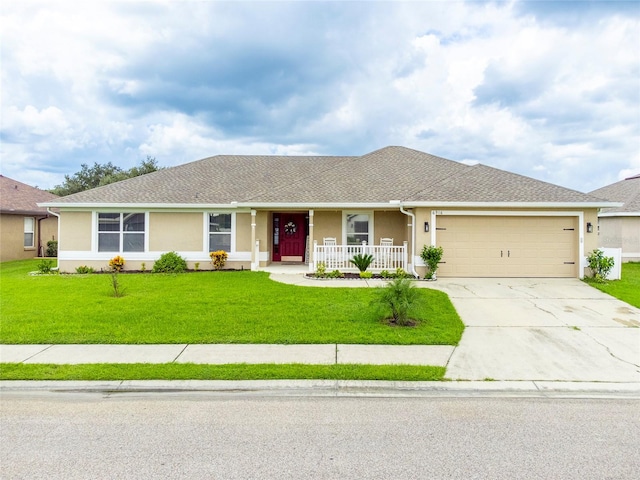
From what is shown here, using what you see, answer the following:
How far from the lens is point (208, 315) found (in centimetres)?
819

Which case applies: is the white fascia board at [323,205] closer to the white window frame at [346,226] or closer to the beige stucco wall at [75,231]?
the white window frame at [346,226]

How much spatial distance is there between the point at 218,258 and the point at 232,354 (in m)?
9.29

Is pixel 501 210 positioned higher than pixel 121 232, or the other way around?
pixel 501 210

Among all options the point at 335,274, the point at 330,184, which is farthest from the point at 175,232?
the point at 335,274

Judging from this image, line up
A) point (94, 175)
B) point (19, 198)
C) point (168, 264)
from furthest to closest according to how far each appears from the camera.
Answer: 1. point (94, 175)
2. point (19, 198)
3. point (168, 264)

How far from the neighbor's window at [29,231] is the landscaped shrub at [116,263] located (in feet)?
32.8

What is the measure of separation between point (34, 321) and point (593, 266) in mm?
15531

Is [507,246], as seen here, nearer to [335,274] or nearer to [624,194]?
[335,274]

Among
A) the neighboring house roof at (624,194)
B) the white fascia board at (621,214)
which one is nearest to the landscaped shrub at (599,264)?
the neighboring house roof at (624,194)

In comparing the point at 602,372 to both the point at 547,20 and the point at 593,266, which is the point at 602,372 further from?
the point at 547,20

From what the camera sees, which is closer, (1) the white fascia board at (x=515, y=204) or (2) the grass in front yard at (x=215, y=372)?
(2) the grass in front yard at (x=215, y=372)

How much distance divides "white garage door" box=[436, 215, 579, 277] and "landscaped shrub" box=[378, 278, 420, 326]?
19.2 feet

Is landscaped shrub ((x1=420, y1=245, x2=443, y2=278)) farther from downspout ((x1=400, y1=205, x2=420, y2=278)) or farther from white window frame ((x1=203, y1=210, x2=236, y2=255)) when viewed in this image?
white window frame ((x1=203, y1=210, x2=236, y2=255))

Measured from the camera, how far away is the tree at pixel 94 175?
127 ft
